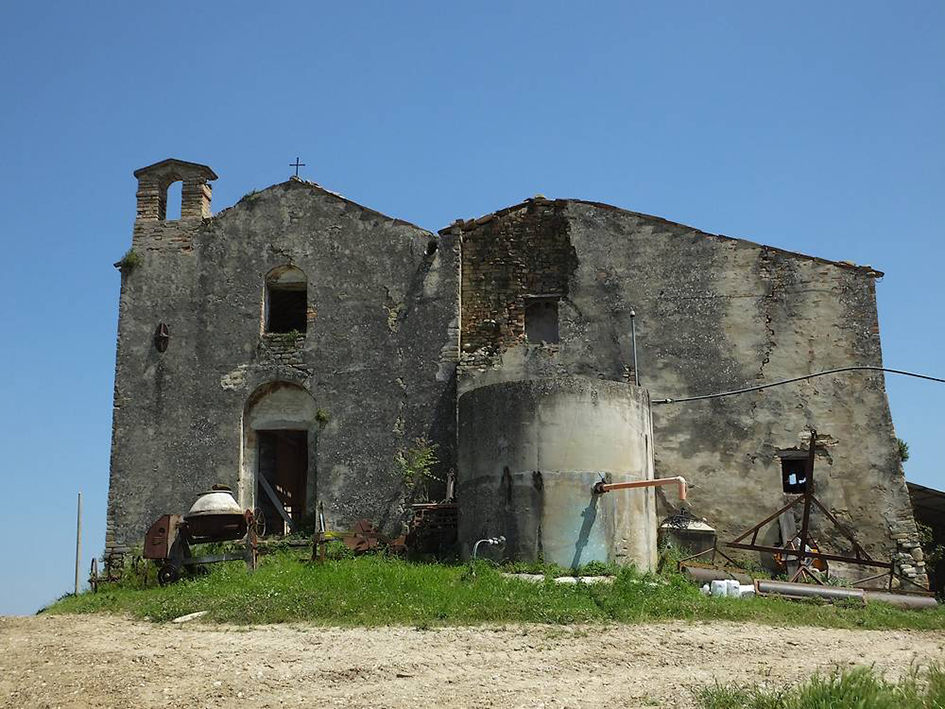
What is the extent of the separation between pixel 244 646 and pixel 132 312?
1098 centimetres

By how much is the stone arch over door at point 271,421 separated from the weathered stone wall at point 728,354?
3041mm

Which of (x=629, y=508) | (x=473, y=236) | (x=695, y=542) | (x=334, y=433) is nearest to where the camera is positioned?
(x=629, y=508)

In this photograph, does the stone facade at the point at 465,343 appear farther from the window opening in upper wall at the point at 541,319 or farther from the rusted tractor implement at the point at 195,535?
the rusted tractor implement at the point at 195,535

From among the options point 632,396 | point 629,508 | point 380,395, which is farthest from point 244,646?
point 380,395

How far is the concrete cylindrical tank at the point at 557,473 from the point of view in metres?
14.2

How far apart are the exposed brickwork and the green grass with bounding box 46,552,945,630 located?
5.61 metres

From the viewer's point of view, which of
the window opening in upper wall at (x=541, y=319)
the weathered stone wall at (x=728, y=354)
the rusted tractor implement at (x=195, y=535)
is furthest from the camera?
the window opening in upper wall at (x=541, y=319)

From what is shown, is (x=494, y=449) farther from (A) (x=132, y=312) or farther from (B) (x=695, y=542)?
(A) (x=132, y=312)

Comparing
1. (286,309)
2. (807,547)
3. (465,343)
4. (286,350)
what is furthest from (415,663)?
(286,309)

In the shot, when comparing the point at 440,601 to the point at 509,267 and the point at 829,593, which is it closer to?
the point at 829,593

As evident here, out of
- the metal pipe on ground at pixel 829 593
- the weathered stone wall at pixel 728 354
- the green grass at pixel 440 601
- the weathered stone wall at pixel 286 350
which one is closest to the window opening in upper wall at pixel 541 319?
the weathered stone wall at pixel 728 354

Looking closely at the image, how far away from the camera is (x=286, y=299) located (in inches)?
828

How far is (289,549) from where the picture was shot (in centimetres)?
1742

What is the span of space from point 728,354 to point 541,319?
3.58 metres
